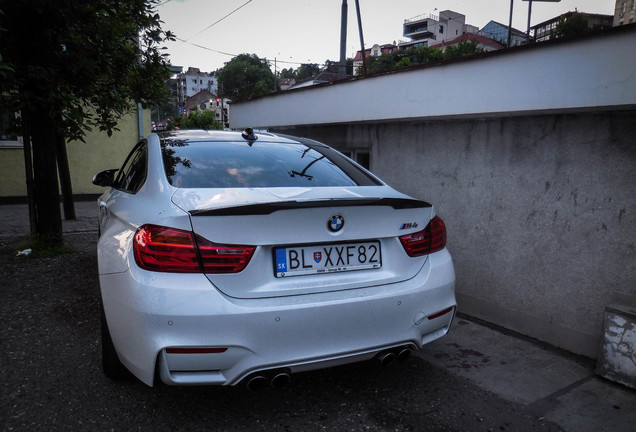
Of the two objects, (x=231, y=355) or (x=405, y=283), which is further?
(x=405, y=283)

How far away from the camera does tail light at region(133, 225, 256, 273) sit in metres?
1.99

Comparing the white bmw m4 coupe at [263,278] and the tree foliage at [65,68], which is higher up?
the tree foliage at [65,68]

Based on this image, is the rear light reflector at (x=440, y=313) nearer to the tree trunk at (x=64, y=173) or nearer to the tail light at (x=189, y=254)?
the tail light at (x=189, y=254)

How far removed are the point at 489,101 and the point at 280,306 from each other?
262 centimetres

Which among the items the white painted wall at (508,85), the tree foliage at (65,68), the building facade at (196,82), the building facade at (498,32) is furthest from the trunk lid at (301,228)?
the building facade at (196,82)

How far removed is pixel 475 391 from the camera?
9.37 ft

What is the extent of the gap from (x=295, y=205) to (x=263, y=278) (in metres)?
0.37

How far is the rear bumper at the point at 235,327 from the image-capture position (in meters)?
1.97

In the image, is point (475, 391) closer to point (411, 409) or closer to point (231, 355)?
point (411, 409)

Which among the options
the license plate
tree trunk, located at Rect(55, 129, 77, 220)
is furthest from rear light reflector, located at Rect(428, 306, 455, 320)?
tree trunk, located at Rect(55, 129, 77, 220)

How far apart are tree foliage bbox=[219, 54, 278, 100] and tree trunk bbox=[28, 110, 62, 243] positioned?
83.4 metres

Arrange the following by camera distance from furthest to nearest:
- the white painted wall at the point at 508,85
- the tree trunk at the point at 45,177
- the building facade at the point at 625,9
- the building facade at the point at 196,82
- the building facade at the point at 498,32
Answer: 1. the building facade at the point at 196,82
2. the building facade at the point at 498,32
3. the building facade at the point at 625,9
4. the tree trunk at the point at 45,177
5. the white painted wall at the point at 508,85

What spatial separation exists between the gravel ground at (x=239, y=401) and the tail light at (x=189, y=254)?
94cm

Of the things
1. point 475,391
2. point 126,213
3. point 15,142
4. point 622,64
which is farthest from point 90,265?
point 15,142
